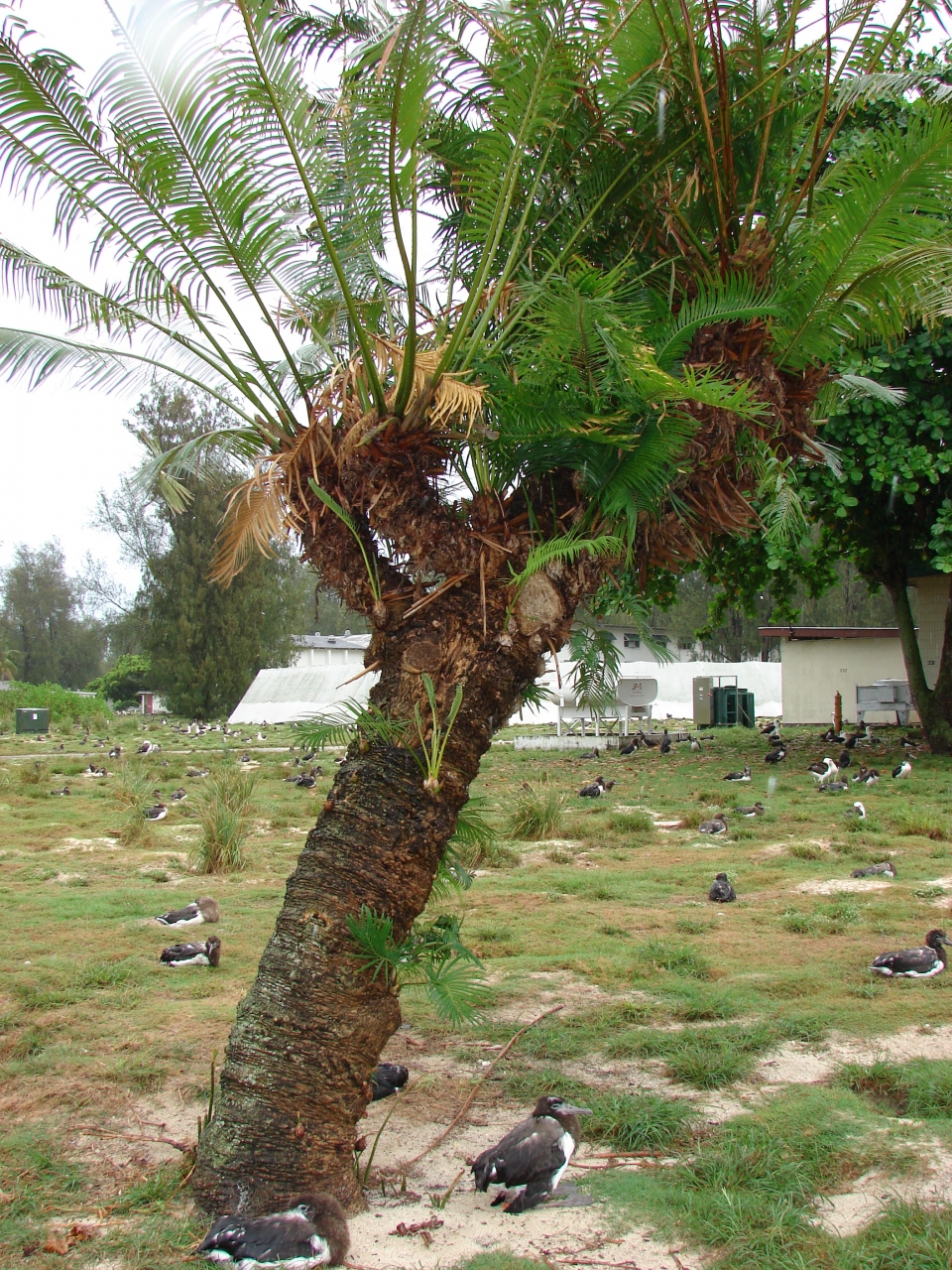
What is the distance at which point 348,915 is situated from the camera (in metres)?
3.23

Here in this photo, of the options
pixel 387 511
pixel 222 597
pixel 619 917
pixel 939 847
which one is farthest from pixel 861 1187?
pixel 222 597

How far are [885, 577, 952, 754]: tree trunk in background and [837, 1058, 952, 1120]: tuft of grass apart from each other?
12781 millimetres

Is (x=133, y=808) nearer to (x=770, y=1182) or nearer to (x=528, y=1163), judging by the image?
(x=528, y=1163)

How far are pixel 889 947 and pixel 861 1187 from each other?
9.80 ft

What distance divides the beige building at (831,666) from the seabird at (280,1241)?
76.7ft

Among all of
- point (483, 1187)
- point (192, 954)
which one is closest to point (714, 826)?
point (192, 954)

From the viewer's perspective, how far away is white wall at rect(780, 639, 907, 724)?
2497cm

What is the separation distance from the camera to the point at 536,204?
4.05 metres

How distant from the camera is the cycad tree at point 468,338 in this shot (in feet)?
10.5

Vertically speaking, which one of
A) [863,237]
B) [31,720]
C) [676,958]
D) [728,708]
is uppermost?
[863,237]

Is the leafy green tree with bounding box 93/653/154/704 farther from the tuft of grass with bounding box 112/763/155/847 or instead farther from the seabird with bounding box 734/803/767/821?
the seabird with bounding box 734/803/767/821

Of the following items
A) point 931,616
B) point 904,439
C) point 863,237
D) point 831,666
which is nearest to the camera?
point 863,237

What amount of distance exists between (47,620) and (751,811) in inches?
2365

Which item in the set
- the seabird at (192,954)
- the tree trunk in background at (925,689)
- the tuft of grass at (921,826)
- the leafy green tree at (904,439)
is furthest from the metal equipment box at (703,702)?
the seabird at (192,954)
